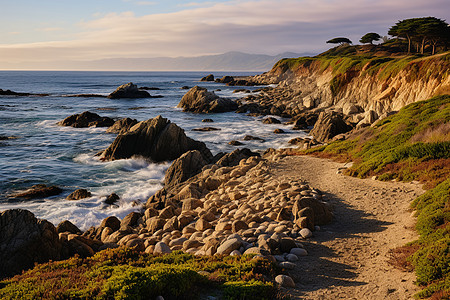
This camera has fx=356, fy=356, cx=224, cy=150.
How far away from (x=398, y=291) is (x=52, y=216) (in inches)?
675

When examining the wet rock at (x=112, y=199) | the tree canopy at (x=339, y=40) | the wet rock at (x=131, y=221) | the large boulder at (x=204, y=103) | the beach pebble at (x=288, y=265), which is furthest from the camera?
the tree canopy at (x=339, y=40)

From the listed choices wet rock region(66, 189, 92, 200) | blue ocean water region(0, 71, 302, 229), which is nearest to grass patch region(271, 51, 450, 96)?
blue ocean water region(0, 71, 302, 229)

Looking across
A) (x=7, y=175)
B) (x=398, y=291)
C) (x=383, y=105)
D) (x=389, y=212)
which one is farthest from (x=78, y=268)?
(x=383, y=105)

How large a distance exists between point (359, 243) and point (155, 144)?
21.9 meters

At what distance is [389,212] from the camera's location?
1329 centimetres

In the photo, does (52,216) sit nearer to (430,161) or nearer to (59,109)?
(430,161)

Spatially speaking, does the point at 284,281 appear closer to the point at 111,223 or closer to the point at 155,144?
the point at 111,223

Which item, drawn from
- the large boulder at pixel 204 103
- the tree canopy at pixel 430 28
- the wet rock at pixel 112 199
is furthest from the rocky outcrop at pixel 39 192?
the tree canopy at pixel 430 28

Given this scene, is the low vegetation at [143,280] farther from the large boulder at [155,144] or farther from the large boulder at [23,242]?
the large boulder at [155,144]

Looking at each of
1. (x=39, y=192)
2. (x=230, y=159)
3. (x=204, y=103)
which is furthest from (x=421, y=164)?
(x=204, y=103)

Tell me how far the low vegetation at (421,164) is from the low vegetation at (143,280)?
362 centimetres

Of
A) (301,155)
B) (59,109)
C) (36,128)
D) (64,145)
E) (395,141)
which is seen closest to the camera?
(395,141)

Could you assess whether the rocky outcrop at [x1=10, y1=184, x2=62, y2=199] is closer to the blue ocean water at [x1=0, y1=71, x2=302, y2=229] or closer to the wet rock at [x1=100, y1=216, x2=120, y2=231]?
the blue ocean water at [x1=0, y1=71, x2=302, y2=229]

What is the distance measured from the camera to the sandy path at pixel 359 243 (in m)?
8.38
